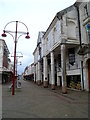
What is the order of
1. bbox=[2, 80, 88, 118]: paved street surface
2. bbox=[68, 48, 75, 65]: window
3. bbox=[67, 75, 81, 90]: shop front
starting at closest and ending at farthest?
bbox=[2, 80, 88, 118]: paved street surface < bbox=[67, 75, 81, 90]: shop front < bbox=[68, 48, 75, 65]: window

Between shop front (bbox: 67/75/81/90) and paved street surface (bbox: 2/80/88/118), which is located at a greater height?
shop front (bbox: 67/75/81/90)

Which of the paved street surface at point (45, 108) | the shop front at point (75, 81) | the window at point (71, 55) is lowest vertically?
the paved street surface at point (45, 108)

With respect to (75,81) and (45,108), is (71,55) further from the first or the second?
(45,108)

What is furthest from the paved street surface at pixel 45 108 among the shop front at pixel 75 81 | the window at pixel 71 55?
the window at pixel 71 55

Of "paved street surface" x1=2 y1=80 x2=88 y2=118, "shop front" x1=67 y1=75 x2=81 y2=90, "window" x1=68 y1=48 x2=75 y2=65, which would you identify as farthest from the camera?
"window" x1=68 y1=48 x2=75 y2=65

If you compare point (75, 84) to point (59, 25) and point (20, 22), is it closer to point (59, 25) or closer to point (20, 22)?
point (59, 25)

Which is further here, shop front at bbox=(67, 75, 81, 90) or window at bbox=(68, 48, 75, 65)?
window at bbox=(68, 48, 75, 65)

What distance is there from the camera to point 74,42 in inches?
599

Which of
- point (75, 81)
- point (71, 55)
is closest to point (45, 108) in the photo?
point (75, 81)

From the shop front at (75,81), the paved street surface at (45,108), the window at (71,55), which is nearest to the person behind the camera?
the paved street surface at (45,108)

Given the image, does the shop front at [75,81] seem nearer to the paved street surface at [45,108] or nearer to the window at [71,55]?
the window at [71,55]

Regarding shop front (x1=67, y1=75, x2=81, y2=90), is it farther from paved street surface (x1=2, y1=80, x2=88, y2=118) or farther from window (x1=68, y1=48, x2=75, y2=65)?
paved street surface (x1=2, y1=80, x2=88, y2=118)

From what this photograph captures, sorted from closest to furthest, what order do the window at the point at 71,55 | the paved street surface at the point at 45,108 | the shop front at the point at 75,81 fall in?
1. the paved street surface at the point at 45,108
2. the shop front at the point at 75,81
3. the window at the point at 71,55

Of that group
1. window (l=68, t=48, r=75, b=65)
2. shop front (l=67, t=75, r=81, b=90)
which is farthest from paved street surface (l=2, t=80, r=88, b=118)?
window (l=68, t=48, r=75, b=65)
